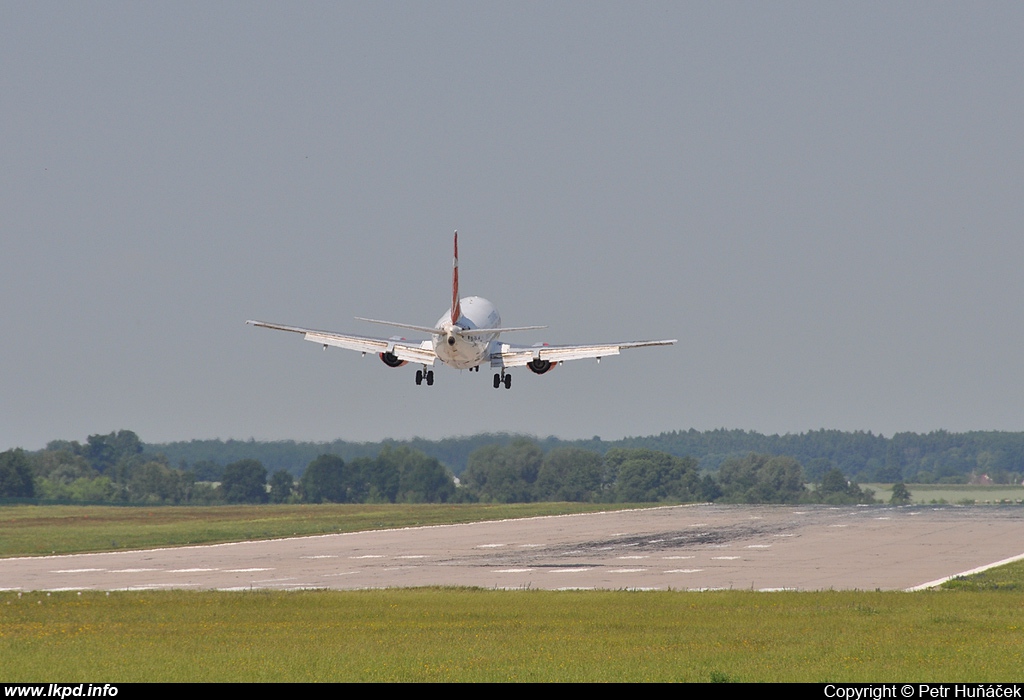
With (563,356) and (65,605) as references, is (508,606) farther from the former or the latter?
(563,356)

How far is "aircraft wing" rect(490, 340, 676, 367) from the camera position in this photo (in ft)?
264

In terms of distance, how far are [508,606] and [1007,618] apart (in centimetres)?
1794

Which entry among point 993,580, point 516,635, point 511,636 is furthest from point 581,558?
point 511,636

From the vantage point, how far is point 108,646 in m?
36.9

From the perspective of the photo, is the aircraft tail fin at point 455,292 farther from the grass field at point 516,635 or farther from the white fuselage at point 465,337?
the grass field at point 516,635

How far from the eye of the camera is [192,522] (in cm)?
11575

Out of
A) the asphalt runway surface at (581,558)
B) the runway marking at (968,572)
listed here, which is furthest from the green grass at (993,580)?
the asphalt runway surface at (581,558)

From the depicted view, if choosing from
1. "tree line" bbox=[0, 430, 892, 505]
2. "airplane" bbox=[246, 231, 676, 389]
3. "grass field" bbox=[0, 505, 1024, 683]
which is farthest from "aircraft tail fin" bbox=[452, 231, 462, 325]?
"tree line" bbox=[0, 430, 892, 505]

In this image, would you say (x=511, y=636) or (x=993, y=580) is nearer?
(x=511, y=636)

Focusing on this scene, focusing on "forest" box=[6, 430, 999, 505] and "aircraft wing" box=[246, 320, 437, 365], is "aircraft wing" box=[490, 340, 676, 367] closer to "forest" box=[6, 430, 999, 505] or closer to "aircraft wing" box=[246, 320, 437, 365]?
"aircraft wing" box=[246, 320, 437, 365]

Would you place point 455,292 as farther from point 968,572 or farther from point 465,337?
point 968,572

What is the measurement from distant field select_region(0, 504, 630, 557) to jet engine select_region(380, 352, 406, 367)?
21615 millimetres

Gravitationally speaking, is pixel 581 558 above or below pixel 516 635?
above

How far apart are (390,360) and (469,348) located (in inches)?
322
